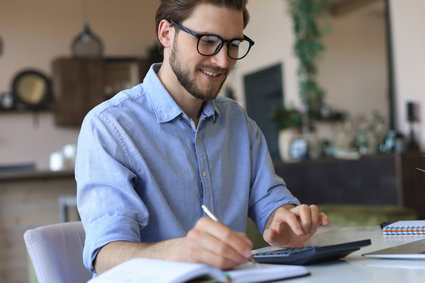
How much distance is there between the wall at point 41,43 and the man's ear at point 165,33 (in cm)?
698

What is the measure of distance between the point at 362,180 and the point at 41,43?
4.93 metres

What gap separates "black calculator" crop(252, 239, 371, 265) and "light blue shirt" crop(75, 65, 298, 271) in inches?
12.1

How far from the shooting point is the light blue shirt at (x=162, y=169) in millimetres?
1397

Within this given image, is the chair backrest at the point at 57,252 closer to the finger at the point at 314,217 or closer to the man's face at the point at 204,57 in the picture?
the man's face at the point at 204,57

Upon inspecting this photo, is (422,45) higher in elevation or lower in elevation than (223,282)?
higher

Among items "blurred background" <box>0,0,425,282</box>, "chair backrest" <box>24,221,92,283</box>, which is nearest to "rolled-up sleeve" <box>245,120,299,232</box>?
"chair backrest" <box>24,221,92,283</box>

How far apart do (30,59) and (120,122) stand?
7318 millimetres

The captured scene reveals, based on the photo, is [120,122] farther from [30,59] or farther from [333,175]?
[30,59]

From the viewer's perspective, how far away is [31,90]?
8453mm

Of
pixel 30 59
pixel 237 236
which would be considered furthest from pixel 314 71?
pixel 237 236

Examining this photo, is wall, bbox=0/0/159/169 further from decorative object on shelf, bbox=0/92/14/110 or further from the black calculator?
the black calculator

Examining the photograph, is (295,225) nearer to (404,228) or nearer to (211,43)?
(404,228)

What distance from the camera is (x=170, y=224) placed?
154 centimetres

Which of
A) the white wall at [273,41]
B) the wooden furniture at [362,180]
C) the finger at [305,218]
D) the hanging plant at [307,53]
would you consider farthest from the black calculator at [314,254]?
the white wall at [273,41]
